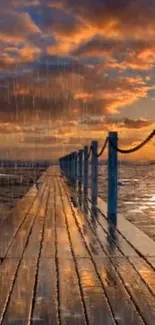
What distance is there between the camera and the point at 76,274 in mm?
4270

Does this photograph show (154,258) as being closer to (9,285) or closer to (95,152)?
(9,285)

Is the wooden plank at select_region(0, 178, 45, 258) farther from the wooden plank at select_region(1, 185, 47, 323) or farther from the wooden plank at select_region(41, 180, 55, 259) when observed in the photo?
the wooden plank at select_region(41, 180, 55, 259)

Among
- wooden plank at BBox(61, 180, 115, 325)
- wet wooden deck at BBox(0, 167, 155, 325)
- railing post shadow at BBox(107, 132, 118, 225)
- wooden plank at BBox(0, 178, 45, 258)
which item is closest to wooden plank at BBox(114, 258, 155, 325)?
wet wooden deck at BBox(0, 167, 155, 325)

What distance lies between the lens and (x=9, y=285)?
3893mm

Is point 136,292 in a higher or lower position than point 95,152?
lower

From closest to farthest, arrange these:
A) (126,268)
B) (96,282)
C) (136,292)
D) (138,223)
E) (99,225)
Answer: (136,292) < (96,282) < (126,268) < (99,225) < (138,223)

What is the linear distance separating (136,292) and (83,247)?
1.84 metres

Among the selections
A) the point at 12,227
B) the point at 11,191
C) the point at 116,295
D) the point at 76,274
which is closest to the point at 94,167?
the point at 12,227

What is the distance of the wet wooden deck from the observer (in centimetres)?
322

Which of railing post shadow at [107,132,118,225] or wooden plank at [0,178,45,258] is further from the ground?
railing post shadow at [107,132,118,225]

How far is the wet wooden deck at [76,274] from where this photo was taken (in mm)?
3217

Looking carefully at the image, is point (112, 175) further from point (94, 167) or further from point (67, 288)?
point (67, 288)

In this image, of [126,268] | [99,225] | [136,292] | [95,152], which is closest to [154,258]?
[126,268]

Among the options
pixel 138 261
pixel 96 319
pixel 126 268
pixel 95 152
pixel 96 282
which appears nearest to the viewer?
pixel 96 319
